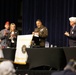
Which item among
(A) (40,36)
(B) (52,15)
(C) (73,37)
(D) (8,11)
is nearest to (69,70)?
(C) (73,37)

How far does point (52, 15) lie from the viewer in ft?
32.7

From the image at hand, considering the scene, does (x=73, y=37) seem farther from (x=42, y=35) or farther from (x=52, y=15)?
(x=52, y=15)

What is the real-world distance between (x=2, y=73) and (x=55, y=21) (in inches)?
286

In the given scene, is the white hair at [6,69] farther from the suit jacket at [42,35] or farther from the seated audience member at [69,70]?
the suit jacket at [42,35]

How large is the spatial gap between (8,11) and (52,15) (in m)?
2.17

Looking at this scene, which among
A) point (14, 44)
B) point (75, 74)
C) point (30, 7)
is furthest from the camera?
point (30, 7)

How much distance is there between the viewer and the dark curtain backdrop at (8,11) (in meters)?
11.4

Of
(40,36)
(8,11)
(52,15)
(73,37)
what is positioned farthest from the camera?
(8,11)

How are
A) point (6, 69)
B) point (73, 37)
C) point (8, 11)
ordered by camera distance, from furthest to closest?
point (8, 11) < point (73, 37) < point (6, 69)

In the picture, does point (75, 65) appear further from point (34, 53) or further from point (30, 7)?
point (30, 7)

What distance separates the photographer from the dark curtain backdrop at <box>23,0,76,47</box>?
948cm

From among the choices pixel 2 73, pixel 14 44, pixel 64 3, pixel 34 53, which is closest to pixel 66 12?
pixel 64 3

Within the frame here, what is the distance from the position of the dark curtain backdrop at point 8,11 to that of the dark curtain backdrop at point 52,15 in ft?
2.51

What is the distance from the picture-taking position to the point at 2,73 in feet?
8.86
